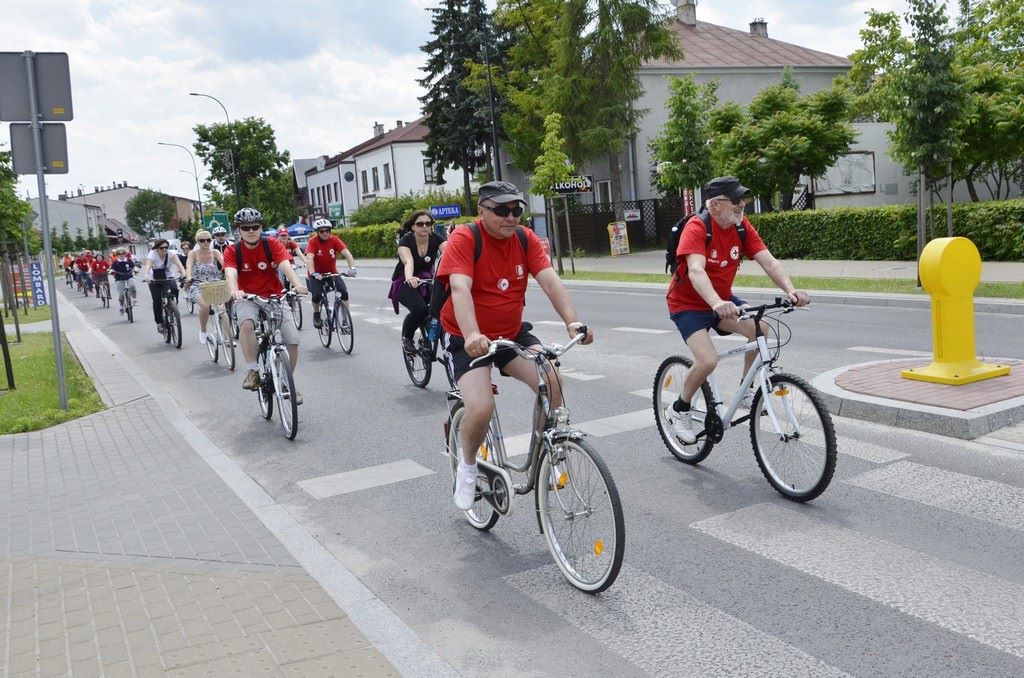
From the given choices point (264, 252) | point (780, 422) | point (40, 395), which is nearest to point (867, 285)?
point (264, 252)

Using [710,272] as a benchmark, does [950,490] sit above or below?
below

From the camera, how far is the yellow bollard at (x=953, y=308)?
7.45 metres

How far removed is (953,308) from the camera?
764 centimetres

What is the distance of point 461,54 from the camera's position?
160ft

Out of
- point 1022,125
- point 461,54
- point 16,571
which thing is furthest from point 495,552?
point 461,54

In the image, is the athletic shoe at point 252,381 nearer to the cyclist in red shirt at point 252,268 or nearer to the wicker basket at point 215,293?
the cyclist in red shirt at point 252,268

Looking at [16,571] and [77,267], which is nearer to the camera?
[16,571]

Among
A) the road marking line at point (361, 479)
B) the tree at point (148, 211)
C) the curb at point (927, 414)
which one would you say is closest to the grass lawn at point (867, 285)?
the curb at point (927, 414)

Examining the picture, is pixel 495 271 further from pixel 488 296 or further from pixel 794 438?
pixel 794 438

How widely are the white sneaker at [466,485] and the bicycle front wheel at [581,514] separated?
0.52 metres

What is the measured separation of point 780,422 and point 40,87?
295 inches

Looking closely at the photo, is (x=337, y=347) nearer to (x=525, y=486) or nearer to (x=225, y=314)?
(x=225, y=314)

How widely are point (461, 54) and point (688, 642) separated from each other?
1875 inches

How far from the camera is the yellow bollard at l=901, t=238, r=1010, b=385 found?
24.4 ft
